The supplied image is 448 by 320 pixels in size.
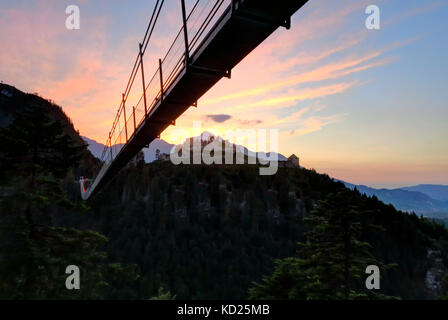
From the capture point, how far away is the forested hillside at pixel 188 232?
1074 cm

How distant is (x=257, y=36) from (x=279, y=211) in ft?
357

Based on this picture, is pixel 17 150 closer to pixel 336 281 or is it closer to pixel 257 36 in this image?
pixel 257 36

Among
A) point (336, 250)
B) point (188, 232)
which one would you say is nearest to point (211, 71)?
point (336, 250)

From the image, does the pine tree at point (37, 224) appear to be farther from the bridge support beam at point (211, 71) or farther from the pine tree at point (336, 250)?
the pine tree at point (336, 250)

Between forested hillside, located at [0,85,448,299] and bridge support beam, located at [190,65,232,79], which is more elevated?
bridge support beam, located at [190,65,232,79]

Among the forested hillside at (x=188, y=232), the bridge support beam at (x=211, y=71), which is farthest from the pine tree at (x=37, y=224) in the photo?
the bridge support beam at (x=211, y=71)

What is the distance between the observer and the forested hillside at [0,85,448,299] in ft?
35.2

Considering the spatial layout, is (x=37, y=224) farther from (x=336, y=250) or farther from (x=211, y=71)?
(x=336, y=250)

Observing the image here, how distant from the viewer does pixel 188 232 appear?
300ft

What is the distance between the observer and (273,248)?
9538cm

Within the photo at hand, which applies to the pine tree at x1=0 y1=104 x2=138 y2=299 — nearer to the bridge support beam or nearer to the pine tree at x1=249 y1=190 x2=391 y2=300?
the bridge support beam

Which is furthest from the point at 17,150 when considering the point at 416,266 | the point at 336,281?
the point at 416,266

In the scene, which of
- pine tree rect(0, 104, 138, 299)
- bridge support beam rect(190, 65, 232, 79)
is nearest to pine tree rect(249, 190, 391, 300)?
bridge support beam rect(190, 65, 232, 79)
